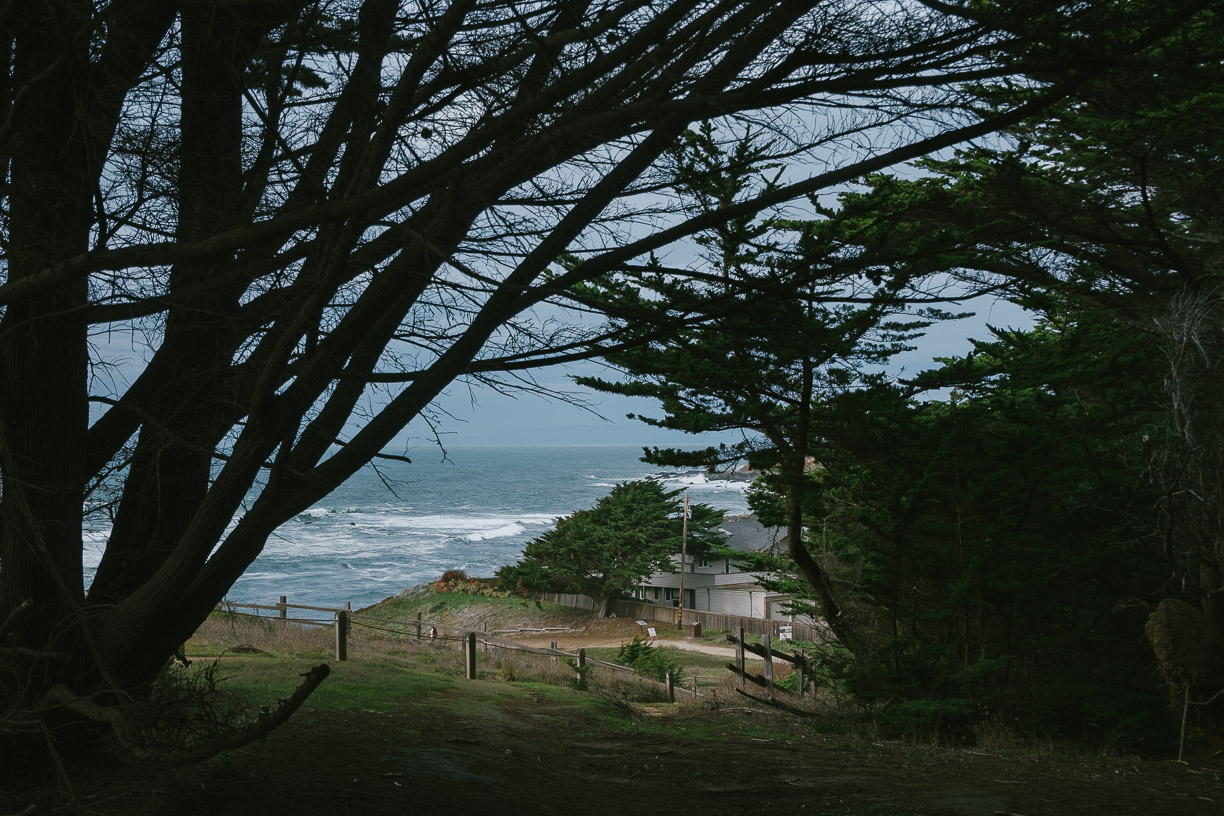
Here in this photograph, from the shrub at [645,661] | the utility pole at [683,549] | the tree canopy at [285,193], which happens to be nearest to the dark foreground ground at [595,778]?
the tree canopy at [285,193]

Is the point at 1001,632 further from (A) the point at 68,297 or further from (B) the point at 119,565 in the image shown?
(A) the point at 68,297

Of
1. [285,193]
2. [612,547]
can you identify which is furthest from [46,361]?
[612,547]

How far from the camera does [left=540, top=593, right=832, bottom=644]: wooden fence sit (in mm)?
33969

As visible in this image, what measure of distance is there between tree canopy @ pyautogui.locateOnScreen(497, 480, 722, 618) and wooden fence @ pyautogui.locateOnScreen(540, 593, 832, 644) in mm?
1011

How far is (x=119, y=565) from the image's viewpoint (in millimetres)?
5230

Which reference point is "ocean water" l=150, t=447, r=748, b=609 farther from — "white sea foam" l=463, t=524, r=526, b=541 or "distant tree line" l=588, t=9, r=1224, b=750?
"distant tree line" l=588, t=9, r=1224, b=750

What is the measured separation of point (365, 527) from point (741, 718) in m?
80.1

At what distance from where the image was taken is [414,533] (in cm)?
8419

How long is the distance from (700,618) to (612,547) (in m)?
4.72

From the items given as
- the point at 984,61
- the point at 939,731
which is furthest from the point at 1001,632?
the point at 984,61

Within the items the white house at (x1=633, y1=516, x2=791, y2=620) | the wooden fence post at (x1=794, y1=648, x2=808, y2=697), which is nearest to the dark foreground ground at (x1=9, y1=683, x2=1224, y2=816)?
the wooden fence post at (x1=794, y1=648, x2=808, y2=697)

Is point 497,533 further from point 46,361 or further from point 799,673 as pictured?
point 46,361

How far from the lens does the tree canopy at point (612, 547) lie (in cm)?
3875

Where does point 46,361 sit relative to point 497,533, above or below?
above
